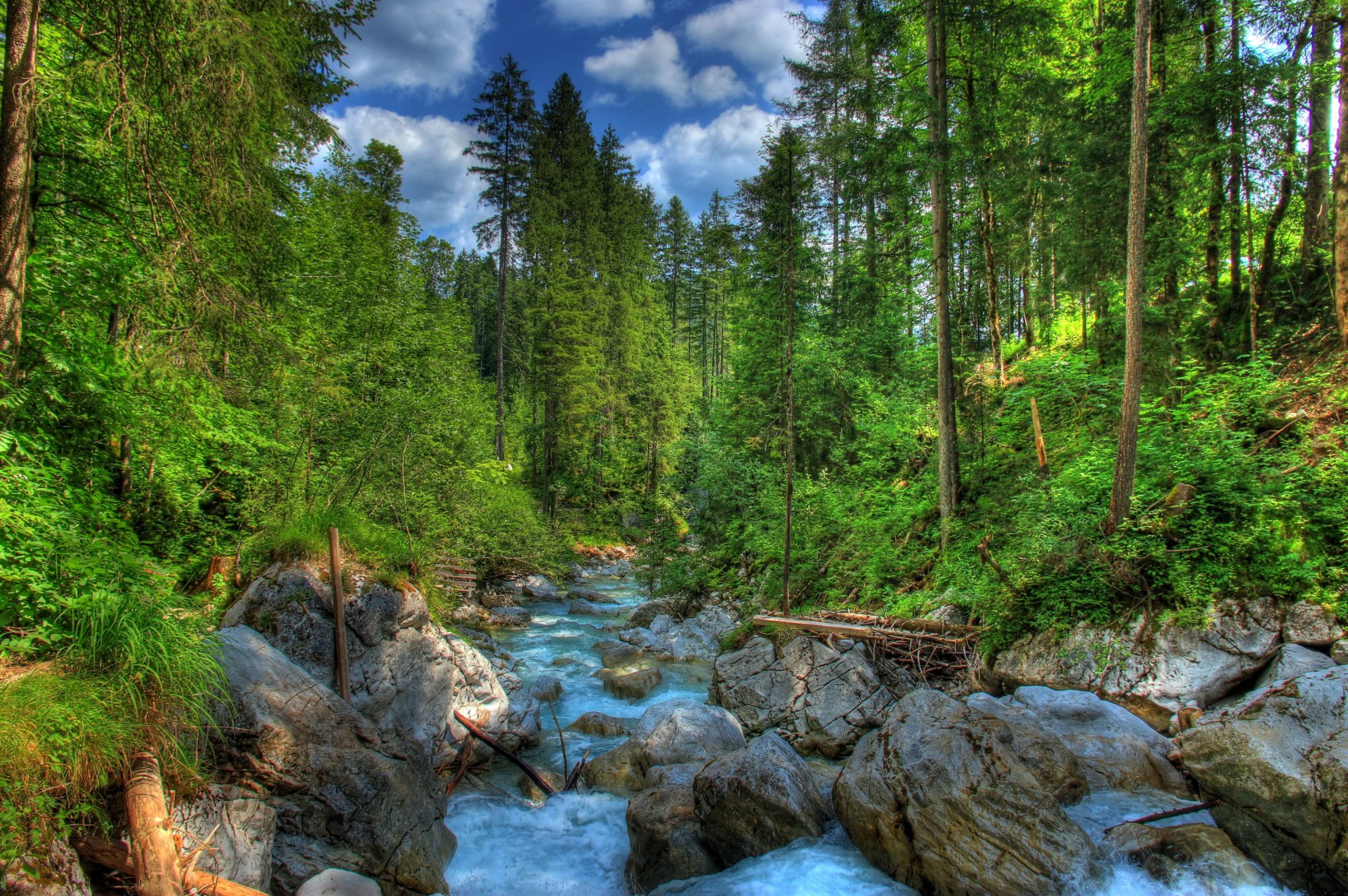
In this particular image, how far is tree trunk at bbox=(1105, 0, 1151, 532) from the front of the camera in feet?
26.1

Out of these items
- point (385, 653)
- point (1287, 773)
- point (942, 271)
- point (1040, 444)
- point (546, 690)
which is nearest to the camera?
point (1287, 773)

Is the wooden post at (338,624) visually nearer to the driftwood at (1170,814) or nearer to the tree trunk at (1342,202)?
the driftwood at (1170,814)

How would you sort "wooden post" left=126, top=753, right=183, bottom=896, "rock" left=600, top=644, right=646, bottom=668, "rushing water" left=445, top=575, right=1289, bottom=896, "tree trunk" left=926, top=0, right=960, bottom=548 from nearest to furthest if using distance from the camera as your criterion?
"wooden post" left=126, top=753, right=183, bottom=896
"rushing water" left=445, top=575, right=1289, bottom=896
"tree trunk" left=926, top=0, right=960, bottom=548
"rock" left=600, top=644, right=646, bottom=668

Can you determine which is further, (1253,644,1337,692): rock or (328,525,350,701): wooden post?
(328,525,350,701): wooden post

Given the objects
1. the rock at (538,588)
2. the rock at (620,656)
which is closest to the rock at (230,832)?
the rock at (620,656)

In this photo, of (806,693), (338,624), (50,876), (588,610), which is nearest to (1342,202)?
(806,693)

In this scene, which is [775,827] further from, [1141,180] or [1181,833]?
[1141,180]

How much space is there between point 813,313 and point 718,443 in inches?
232

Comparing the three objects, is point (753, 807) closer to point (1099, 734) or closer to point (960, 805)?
point (960, 805)

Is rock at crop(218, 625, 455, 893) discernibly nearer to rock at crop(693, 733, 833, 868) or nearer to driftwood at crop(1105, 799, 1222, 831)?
rock at crop(693, 733, 833, 868)

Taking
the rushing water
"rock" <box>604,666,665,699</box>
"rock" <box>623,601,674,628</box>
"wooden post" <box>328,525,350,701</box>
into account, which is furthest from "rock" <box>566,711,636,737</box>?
"rock" <box>623,601,674,628</box>

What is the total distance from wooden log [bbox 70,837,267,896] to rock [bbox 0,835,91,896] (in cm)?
7

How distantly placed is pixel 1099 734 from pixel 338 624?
946 cm

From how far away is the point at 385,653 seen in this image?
25.3 feet
